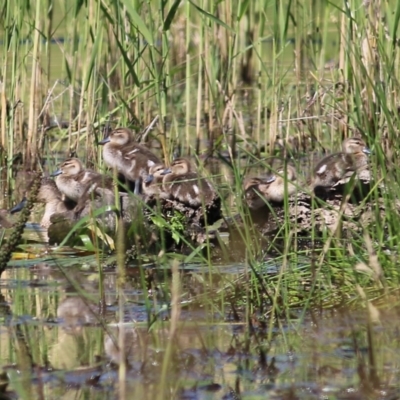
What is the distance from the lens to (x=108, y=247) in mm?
5613

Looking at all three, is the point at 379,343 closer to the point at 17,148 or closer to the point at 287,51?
the point at 17,148

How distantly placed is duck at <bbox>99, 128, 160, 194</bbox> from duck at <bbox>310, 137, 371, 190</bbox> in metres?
1.11

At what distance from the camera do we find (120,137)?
23.0ft

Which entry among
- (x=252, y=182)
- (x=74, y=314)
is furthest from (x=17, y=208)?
(x=74, y=314)

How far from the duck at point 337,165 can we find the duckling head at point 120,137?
118cm

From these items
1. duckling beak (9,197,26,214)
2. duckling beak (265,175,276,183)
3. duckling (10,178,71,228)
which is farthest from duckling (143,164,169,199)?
duckling beak (9,197,26,214)

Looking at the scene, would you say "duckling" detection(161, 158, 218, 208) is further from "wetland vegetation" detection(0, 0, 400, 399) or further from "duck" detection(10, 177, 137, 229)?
"duck" detection(10, 177, 137, 229)

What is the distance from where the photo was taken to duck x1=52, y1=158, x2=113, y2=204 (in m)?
6.60

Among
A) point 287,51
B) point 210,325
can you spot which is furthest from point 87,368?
point 287,51

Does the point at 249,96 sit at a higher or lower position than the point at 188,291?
higher

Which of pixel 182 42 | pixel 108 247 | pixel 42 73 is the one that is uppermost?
pixel 182 42

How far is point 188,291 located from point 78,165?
7.43 feet

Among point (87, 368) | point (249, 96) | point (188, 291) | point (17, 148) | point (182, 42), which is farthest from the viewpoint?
point (182, 42)

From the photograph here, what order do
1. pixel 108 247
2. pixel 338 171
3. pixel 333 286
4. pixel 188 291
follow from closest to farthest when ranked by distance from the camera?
pixel 333 286 → pixel 188 291 → pixel 108 247 → pixel 338 171
